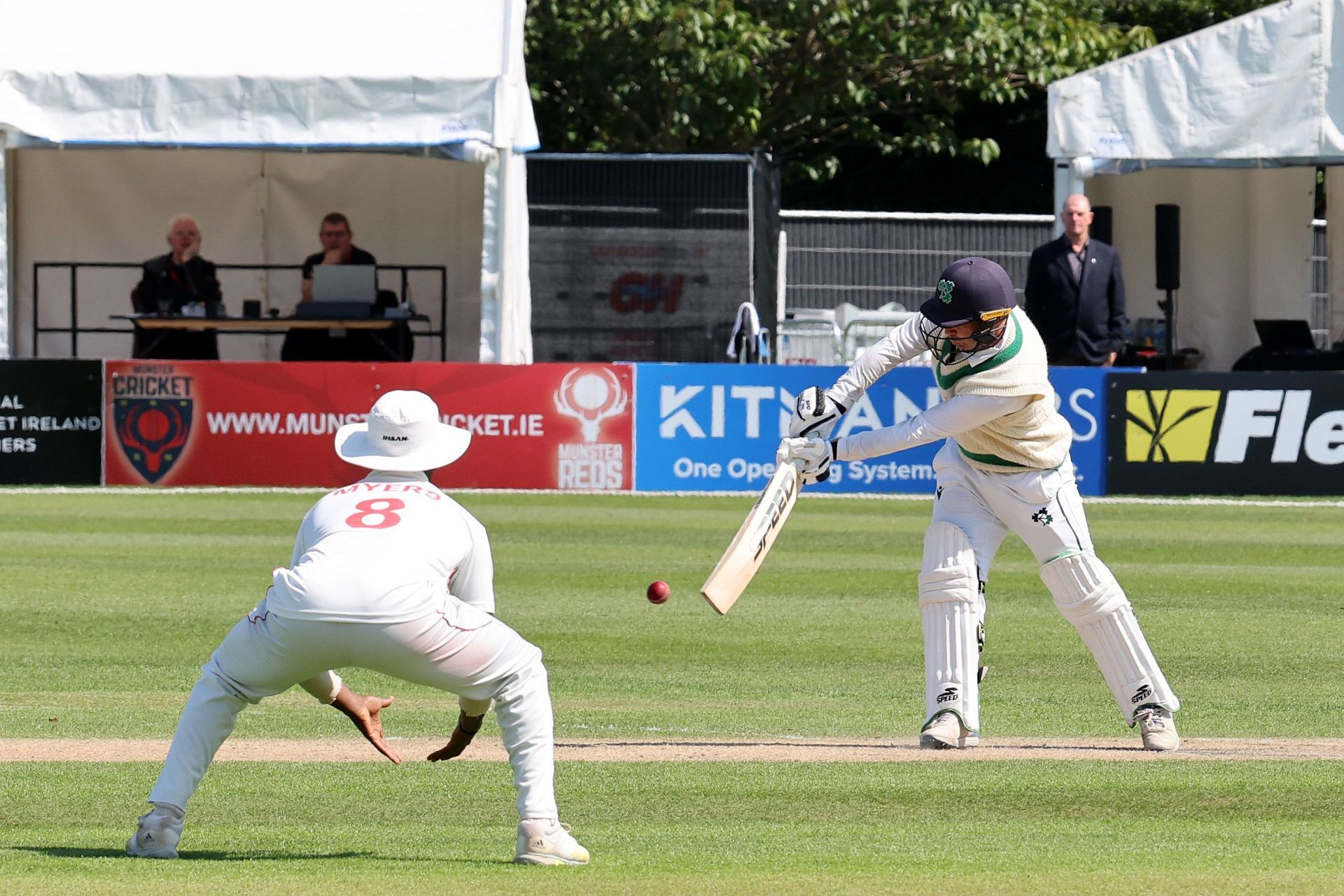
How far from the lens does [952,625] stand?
26.3 feet

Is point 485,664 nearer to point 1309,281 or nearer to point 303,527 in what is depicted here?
point 303,527

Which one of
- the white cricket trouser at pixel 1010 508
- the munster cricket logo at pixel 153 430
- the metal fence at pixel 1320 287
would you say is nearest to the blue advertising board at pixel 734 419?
the munster cricket logo at pixel 153 430

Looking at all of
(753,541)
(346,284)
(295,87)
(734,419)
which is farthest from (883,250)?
(753,541)

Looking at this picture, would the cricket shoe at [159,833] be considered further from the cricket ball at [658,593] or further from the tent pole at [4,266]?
the tent pole at [4,266]

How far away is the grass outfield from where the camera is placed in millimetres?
5840

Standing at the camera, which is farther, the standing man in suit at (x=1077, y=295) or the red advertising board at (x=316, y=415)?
the red advertising board at (x=316, y=415)

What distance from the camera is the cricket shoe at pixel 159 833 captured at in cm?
571

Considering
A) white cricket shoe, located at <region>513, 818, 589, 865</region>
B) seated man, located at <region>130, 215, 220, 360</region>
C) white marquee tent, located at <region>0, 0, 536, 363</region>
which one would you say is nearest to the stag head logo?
white marquee tent, located at <region>0, 0, 536, 363</region>

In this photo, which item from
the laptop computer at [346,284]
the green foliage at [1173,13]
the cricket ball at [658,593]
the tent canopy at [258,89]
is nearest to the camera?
the cricket ball at [658,593]

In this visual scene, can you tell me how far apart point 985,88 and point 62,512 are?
53.4 ft

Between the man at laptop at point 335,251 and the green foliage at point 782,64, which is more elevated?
the green foliage at point 782,64

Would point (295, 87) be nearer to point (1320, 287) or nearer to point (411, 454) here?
point (1320, 287)

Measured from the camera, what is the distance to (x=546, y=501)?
59.1ft

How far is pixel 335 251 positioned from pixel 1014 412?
13.7 meters
